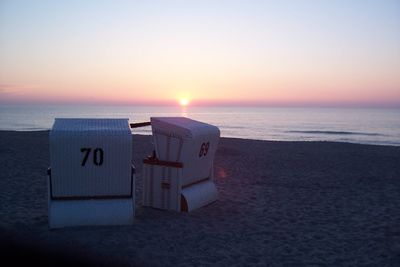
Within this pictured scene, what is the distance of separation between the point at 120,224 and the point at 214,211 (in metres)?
2.39

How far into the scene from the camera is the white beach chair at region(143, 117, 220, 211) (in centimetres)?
935

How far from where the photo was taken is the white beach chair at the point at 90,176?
787cm

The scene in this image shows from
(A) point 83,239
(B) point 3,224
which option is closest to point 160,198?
(A) point 83,239

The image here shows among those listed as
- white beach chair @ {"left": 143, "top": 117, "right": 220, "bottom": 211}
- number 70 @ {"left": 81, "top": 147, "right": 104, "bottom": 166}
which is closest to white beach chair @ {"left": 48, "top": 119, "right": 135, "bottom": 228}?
number 70 @ {"left": 81, "top": 147, "right": 104, "bottom": 166}

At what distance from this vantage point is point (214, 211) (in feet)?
32.3

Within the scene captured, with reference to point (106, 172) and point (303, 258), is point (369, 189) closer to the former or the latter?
point (303, 258)

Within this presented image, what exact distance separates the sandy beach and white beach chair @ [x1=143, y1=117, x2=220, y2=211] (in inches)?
12.7

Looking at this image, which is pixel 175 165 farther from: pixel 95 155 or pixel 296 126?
pixel 296 126

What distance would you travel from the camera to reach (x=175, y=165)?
30.7ft

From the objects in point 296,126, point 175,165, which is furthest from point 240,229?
point 296,126

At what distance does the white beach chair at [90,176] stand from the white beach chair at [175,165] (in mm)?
1313

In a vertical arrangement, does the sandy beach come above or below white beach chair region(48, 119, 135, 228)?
below

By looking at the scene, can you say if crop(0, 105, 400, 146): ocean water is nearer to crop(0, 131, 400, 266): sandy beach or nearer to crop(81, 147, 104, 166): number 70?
crop(0, 131, 400, 266): sandy beach

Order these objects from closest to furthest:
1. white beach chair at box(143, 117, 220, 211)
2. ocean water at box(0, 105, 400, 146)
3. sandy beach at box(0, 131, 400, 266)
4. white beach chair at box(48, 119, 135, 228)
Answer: sandy beach at box(0, 131, 400, 266), white beach chair at box(48, 119, 135, 228), white beach chair at box(143, 117, 220, 211), ocean water at box(0, 105, 400, 146)
